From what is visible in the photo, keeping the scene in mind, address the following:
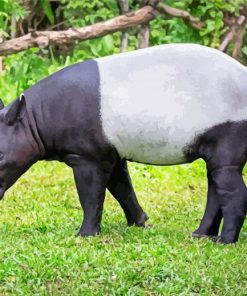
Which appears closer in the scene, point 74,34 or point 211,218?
point 211,218

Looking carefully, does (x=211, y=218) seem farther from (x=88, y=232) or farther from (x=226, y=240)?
(x=88, y=232)

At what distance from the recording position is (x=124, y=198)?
7898mm

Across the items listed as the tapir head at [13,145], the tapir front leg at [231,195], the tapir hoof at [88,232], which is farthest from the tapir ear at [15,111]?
the tapir front leg at [231,195]

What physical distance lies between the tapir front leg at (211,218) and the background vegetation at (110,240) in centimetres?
16

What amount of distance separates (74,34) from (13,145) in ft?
17.1

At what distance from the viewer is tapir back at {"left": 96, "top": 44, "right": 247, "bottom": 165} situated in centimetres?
723

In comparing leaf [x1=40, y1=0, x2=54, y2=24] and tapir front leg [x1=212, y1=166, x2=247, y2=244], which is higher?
tapir front leg [x1=212, y1=166, x2=247, y2=244]

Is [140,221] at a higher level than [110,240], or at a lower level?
lower

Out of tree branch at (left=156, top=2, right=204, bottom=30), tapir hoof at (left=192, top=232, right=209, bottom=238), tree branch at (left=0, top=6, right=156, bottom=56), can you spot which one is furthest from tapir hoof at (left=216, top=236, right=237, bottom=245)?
tree branch at (left=156, top=2, right=204, bottom=30)

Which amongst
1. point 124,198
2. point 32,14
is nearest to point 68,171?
point 124,198

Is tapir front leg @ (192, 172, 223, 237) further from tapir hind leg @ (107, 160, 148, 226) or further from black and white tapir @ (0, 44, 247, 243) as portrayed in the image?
tapir hind leg @ (107, 160, 148, 226)

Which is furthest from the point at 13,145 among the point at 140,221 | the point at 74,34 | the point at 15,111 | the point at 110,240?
the point at 74,34

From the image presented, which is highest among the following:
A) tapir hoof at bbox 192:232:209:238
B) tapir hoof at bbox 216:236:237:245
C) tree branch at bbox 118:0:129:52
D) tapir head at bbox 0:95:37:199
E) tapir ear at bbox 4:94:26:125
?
tapir ear at bbox 4:94:26:125

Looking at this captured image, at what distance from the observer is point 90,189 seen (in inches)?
291
